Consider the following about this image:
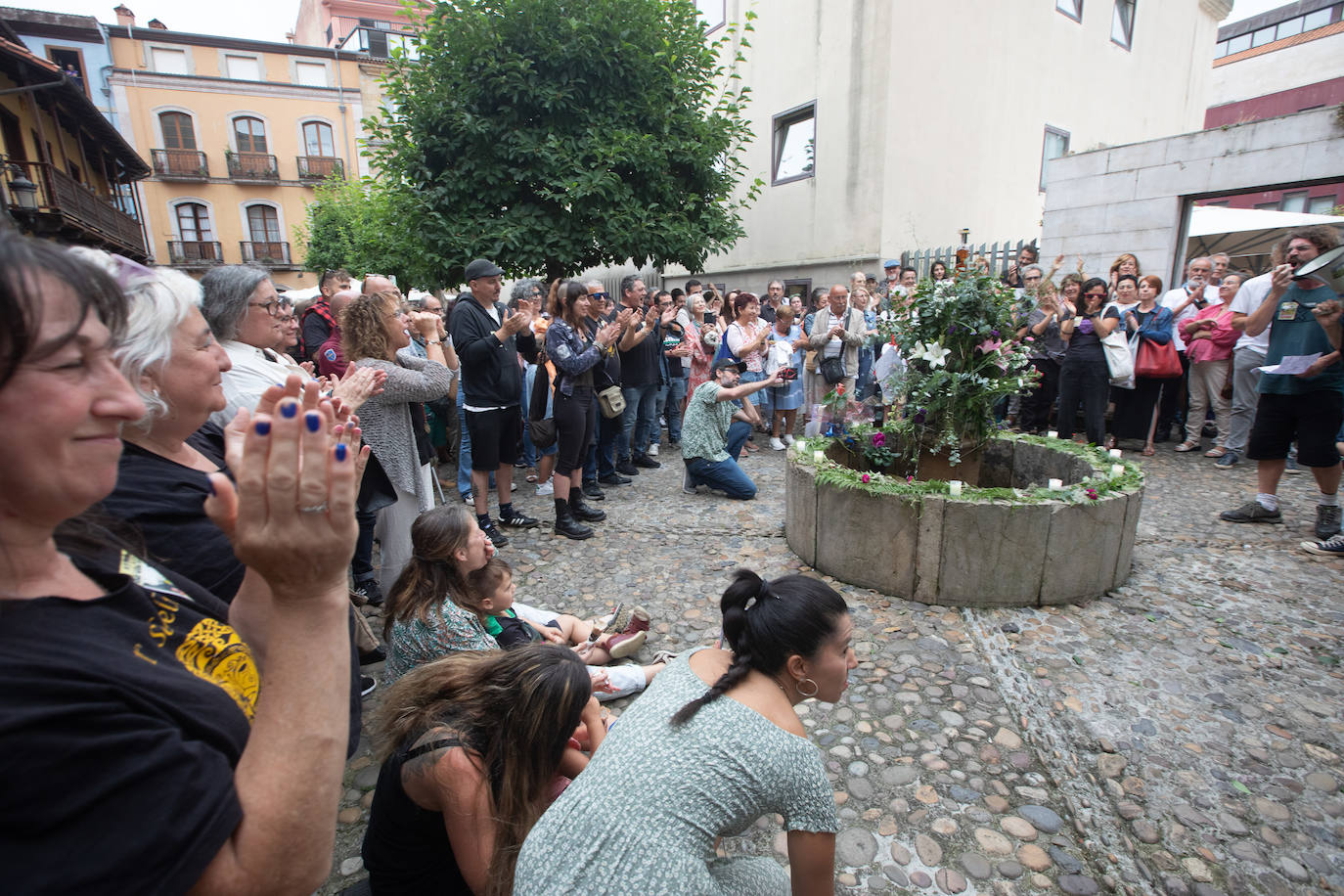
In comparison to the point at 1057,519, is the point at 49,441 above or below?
above

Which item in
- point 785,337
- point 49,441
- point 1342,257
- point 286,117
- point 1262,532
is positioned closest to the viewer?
point 49,441

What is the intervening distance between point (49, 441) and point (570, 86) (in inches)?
387

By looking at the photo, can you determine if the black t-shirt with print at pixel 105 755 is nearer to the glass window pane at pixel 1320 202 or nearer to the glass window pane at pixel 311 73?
the glass window pane at pixel 1320 202

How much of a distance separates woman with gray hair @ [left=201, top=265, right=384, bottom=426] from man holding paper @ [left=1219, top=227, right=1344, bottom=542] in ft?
21.1

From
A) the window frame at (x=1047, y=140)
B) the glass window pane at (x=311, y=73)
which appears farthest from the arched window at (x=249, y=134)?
the window frame at (x=1047, y=140)

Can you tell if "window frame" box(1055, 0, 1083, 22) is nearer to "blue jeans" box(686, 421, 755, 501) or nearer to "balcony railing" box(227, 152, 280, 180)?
"blue jeans" box(686, 421, 755, 501)

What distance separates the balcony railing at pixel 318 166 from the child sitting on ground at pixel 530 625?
35.4m

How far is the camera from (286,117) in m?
32.1

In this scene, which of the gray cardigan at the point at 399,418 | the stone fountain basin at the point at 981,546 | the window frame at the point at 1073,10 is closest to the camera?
the gray cardigan at the point at 399,418

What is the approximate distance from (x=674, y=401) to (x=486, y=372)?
13.5ft

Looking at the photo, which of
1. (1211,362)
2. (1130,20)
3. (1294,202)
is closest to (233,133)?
(1130,20)

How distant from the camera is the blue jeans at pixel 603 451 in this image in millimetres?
6922

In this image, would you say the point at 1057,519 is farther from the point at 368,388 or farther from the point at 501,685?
the point at 368,388

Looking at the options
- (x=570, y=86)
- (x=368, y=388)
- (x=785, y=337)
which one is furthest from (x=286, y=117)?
(x=368, y=388)
